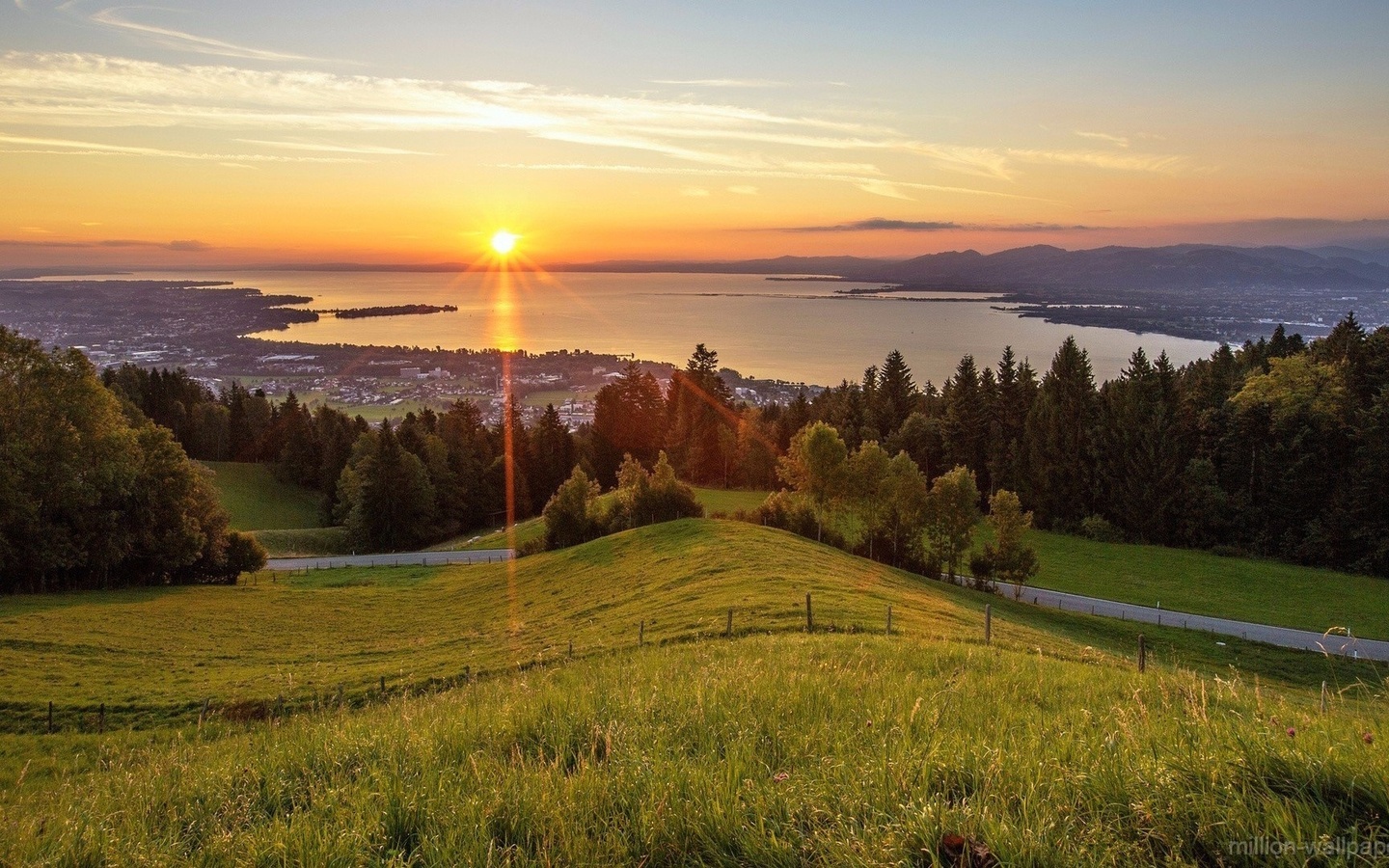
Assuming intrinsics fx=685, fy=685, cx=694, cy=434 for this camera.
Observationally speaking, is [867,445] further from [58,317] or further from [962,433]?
[58,317]

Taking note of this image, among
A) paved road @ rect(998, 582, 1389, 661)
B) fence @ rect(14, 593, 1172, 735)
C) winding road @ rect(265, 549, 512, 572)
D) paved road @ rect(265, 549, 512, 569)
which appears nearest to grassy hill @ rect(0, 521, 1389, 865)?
fence @ rect(14, 593, 1172, 735)

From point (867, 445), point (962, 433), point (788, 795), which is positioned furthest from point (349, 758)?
point (962, 433)

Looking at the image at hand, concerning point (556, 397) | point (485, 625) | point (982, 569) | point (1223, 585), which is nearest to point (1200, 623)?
point (1223, 585)

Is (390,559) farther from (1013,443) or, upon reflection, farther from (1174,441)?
(1174,441)

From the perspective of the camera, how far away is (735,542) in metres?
37.0

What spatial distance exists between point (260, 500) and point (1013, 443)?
3499 inches

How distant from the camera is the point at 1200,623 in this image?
4038cm

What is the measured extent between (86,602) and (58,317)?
190 meters

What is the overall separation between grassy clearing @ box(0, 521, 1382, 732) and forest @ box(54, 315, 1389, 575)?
1833 cm

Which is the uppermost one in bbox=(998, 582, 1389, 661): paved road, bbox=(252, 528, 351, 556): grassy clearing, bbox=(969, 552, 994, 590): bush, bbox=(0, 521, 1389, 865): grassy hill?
bbox=(0, 521, 1389, 865): grassy hill

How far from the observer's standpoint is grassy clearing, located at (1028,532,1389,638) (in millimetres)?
42156

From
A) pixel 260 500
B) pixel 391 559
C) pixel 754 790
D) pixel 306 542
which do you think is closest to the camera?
pixel 754 790

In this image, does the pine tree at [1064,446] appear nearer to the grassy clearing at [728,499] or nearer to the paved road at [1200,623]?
the paved road at [1200,623]

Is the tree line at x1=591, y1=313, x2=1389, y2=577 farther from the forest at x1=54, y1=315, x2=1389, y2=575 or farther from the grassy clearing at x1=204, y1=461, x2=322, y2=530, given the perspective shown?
the grassy clearing at x1=204, y1=461, x2=322, y2=530
